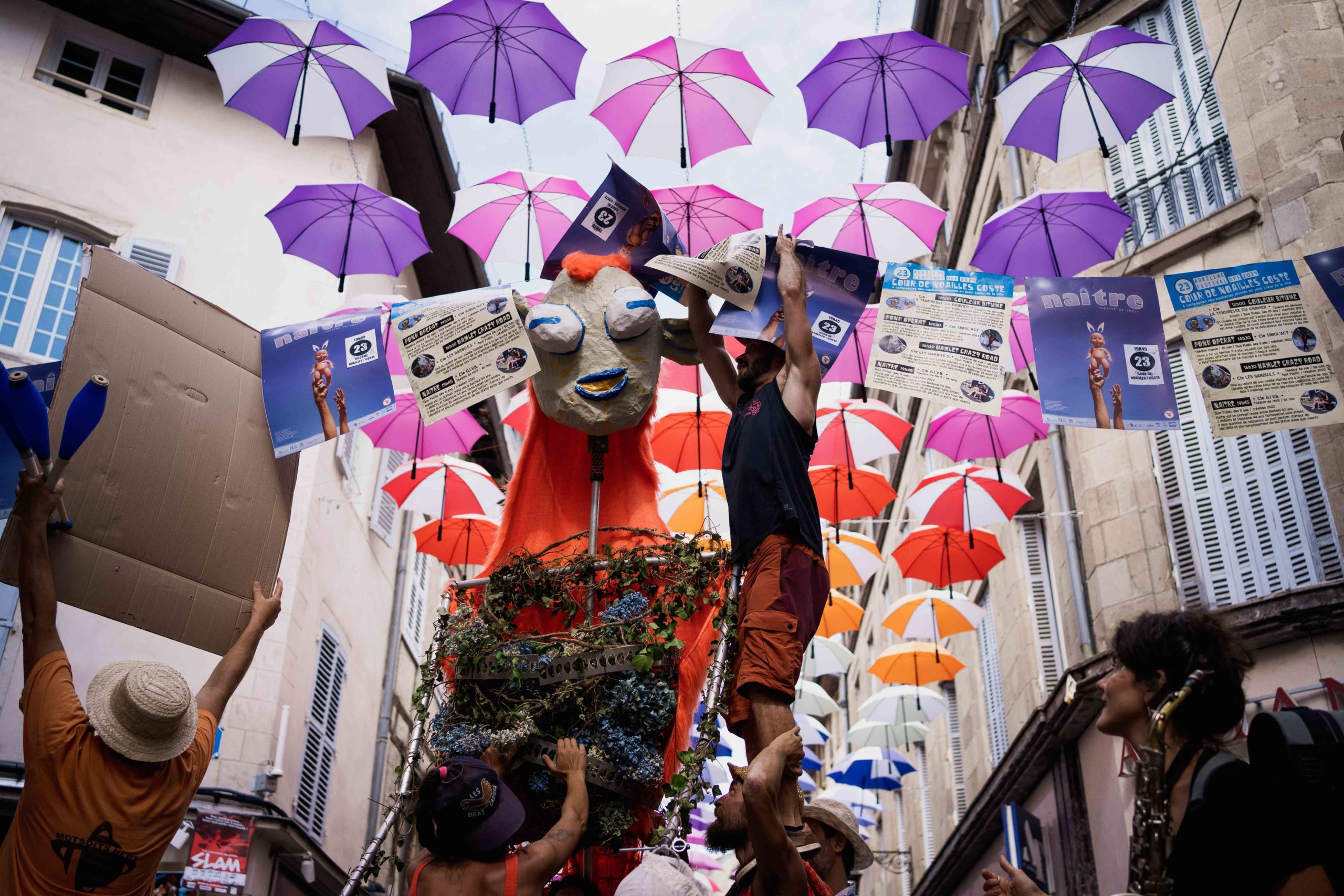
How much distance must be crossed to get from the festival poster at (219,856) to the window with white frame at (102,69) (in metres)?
8.47

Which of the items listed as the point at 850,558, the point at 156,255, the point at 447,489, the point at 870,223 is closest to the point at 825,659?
the point at 850,558

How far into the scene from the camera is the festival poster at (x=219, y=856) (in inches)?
423

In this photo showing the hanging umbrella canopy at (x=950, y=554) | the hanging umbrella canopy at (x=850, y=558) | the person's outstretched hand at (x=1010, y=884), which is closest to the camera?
the person's outstretched hand at (x=1010, y=884)

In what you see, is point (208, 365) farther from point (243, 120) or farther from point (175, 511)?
point (243, 120)

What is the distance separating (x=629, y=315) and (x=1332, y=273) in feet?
14.2

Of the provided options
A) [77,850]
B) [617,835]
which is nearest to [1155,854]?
[617,835]

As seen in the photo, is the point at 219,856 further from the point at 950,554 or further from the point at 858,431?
the point at 950,554

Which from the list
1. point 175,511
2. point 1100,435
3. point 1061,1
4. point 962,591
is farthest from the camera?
point 962,591

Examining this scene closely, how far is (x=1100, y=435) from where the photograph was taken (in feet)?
41.5

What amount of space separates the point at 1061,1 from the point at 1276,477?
6.95m

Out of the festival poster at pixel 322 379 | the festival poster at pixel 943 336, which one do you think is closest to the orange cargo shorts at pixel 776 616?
the festival poster at pixel 322 379

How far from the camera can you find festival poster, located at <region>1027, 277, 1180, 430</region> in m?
7.44

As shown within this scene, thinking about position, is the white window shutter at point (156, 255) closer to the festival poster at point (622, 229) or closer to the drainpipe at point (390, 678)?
the drainpipe at point (390, 678)

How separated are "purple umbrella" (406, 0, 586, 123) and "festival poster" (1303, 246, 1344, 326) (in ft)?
17.2
